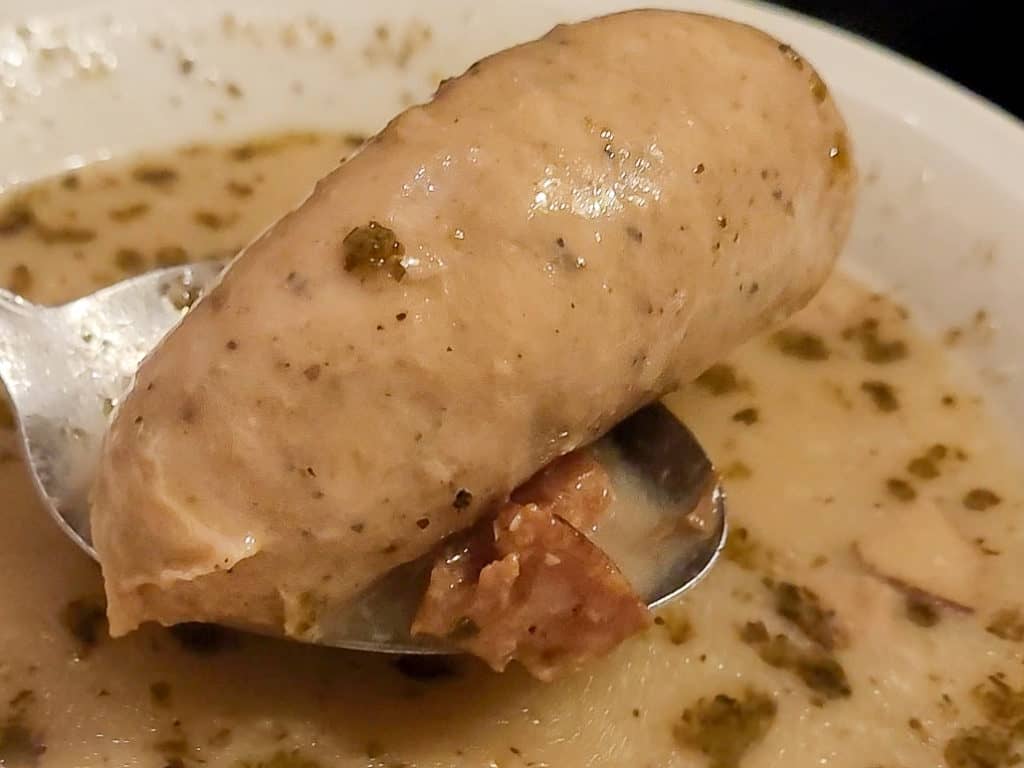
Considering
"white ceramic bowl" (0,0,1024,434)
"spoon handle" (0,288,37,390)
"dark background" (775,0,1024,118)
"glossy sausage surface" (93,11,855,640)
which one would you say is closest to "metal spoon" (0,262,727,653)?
"spoon handle" (0,288,37,390)

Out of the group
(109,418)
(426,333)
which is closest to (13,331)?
(109,418)

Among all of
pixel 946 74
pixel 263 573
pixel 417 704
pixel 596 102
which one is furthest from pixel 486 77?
pixel 946 74

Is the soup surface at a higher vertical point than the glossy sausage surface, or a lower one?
lower

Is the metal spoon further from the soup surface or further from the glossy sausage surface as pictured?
the glossy sausage surface

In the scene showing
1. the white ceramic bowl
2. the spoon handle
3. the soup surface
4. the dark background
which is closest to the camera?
the soup surface

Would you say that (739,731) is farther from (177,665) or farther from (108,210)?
(108,210)

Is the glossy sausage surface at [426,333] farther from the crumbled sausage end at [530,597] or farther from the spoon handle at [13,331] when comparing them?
the spoon handle at [13,331]
